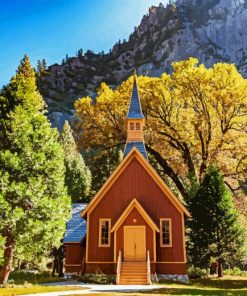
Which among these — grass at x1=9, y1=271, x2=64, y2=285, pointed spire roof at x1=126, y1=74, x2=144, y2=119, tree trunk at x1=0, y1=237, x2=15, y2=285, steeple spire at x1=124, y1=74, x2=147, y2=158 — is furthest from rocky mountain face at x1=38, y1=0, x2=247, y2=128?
tree trunk at x1=0, y1=237, x2=15, y2=285

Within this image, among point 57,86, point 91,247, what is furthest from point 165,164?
point 57,86

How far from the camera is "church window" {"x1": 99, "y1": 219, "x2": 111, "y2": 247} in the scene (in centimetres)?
2794

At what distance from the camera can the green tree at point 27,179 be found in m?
19.9

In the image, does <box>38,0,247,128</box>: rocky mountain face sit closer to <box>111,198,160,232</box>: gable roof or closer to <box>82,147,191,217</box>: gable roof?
<box>82,147,191,217</box>: gable roof

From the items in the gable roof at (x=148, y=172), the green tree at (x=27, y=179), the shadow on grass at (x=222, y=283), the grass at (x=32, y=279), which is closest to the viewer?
the green tree at (x=27, y=179)

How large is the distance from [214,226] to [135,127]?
414 inches

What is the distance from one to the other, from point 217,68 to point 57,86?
5985 inches

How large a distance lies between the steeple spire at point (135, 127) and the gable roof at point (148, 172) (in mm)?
2059

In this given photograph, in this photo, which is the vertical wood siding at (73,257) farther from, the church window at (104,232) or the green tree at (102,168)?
the green tree at (102,168)

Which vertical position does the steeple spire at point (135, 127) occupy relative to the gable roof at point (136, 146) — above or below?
above

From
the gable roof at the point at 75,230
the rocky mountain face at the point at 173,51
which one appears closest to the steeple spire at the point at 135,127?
the gable roof at the point at 75,230

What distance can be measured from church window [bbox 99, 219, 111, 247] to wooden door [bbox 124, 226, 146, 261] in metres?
1.52

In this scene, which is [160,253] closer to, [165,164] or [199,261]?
[199,261]

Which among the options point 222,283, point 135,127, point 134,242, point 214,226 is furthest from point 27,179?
point 222,283
